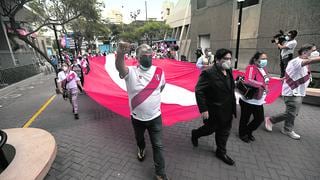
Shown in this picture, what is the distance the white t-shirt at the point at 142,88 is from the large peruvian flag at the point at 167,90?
102 centimetres

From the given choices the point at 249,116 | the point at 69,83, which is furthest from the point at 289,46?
the point at 69,83

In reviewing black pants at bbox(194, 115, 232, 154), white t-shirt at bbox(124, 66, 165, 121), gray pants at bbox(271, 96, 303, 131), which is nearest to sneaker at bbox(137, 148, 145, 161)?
white t-shirt at bbox(124, 66, 165, 121)

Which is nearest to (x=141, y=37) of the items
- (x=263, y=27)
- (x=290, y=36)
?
(x=263, y=27)

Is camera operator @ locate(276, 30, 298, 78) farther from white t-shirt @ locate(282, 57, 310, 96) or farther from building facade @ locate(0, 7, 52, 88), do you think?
building facade @ locate(0, 7, 52, 88)

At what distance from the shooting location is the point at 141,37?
47562 millimetres

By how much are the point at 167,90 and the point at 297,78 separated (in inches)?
110

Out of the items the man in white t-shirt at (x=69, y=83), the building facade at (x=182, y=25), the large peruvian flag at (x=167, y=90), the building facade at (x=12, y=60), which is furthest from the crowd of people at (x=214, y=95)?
the building facade at (x=182, y=25)

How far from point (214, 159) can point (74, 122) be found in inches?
165

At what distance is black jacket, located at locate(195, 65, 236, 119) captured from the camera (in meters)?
2.91

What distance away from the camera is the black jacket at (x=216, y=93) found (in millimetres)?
2906

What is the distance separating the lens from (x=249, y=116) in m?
3.87

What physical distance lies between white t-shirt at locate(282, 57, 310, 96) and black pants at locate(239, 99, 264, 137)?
0.82 metres

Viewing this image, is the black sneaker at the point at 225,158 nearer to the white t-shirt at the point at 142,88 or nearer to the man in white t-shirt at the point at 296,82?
the white t-shirt at the point at 142,88

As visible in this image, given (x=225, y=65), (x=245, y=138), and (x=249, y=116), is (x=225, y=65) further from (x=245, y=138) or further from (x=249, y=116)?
(x=245, y=138)
